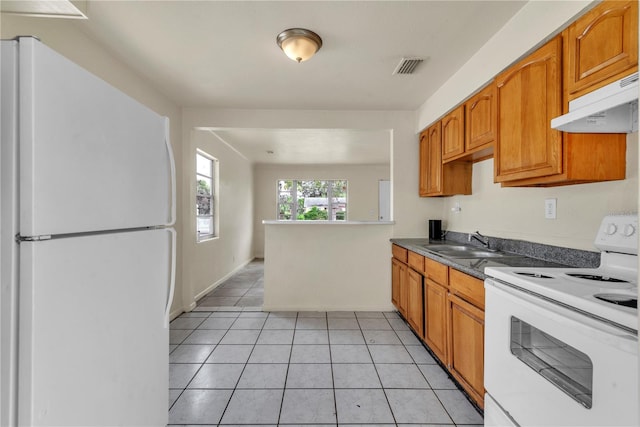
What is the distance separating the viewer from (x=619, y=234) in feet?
4.19

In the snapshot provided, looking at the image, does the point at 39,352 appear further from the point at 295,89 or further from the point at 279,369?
the point at 295,89

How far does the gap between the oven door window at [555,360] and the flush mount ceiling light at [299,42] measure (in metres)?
1.92

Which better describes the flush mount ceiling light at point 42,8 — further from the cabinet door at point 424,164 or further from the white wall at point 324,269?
the cabinet door at point 424,164

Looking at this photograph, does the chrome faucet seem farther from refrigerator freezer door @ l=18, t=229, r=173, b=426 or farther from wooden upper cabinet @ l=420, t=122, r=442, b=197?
refrigerator freezer door @ l=18, t=229, r=173, b=426

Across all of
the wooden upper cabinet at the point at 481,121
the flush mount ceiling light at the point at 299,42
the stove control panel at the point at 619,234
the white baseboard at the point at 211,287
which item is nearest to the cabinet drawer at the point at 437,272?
the stove control panel at the point at 619,234

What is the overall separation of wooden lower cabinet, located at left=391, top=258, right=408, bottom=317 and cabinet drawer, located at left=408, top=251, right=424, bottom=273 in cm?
18

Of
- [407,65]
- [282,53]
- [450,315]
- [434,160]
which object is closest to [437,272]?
[450,315]

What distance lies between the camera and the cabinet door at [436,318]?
200 cm

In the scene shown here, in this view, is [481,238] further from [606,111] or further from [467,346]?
[606,111]

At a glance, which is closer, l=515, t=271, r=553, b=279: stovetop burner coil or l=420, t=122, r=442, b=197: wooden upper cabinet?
l=515, t=271, r=553, b=279: stovetop burner coil

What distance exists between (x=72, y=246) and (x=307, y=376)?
67.5 inches

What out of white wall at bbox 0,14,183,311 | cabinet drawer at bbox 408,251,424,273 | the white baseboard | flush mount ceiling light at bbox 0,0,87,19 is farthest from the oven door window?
the white baseboard

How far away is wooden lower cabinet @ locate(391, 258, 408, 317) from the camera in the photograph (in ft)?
9.29

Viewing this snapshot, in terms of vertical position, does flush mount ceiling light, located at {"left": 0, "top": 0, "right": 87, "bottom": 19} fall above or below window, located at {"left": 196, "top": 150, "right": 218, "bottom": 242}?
above
